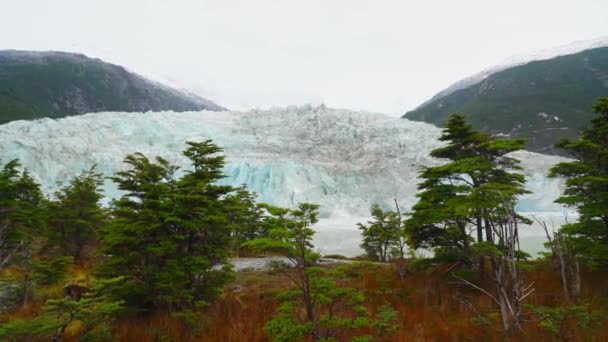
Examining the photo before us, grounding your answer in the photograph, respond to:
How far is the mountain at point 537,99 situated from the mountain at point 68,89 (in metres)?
104

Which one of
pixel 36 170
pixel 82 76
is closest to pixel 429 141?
pixel 36 170

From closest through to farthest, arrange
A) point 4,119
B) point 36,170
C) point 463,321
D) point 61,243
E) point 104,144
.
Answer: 1. point 463,321
2. point 61,243
3. point 36,170
4. point 104,144
5. point 4,119

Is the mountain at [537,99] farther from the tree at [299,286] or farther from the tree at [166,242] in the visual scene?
the tree at [299,286]

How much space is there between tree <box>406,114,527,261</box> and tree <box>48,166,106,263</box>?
378 inches

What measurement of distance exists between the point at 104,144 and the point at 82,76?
107 m

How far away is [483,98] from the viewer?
118 meters

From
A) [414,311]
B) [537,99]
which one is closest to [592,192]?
[414,311]

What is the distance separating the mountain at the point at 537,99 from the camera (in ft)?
289

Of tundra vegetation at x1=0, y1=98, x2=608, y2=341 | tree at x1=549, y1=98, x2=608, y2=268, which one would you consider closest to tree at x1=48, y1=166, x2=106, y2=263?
tundra vegetation at x1=0, y1=98, x2=608, y2=341

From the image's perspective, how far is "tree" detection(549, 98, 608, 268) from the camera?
19.4 ft

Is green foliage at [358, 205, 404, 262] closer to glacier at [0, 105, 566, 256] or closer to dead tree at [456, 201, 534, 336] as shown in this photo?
glacier at [0, 105, 566, 256]

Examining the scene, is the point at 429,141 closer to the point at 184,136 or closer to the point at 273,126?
the point at 273,126

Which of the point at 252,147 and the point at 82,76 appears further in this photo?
the point at 82,76

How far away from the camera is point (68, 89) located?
10262 cm
